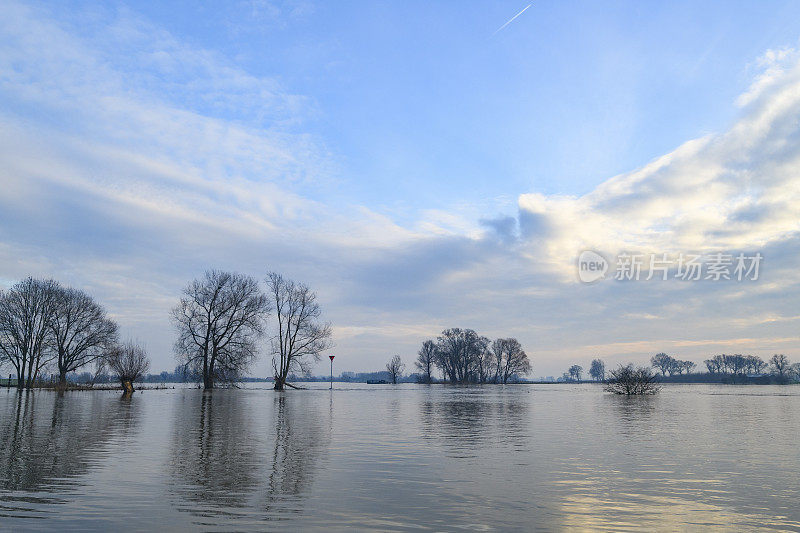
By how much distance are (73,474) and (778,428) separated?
86.6 feet

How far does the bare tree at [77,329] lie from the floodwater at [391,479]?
57236 mm

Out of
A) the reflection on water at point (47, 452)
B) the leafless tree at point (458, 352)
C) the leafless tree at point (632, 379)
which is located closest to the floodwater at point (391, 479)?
the reflection on water at point (47, 452)

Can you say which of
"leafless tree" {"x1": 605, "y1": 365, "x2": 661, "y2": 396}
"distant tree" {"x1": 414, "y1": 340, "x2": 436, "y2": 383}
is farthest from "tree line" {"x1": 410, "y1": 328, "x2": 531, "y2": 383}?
"leafless tree" {"x1": 605, "y1": 365, "x2": 661, "y2": 396}

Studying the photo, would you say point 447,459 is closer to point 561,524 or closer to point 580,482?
point 580,482

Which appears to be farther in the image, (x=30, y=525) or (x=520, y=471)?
(x=520, y=471)

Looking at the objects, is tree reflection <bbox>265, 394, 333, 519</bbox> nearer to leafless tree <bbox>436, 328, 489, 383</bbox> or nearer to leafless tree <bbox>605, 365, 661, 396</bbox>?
leafless tree <bbox>605, 365, 661, 396</bbox>

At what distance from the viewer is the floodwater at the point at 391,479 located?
8.03 metres

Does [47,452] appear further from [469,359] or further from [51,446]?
[469,359]

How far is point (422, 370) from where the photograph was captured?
167 meters

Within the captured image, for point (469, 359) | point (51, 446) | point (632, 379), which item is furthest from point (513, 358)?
point (51, 446)

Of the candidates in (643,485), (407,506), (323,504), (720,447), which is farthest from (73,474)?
(720,447)

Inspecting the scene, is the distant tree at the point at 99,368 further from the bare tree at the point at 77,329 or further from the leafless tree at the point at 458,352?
the leafless tree at the point at 458,352

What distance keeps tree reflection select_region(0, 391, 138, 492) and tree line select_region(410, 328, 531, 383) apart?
139 meters

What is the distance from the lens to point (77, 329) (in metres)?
71.8
